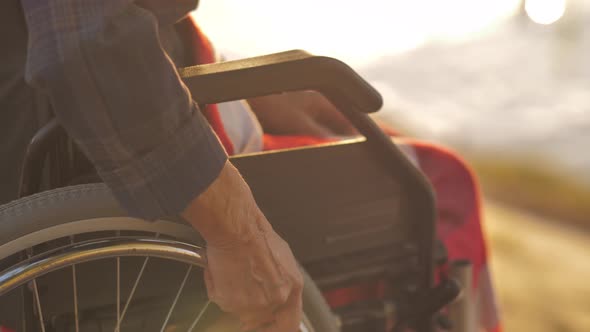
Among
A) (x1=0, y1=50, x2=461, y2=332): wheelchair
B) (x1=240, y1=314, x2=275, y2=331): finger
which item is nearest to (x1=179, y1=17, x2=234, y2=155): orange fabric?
(x1=0, y1=50, x2=461, y2=332): wheelchair

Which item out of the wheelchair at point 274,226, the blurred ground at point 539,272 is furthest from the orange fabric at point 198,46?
the blurred ground at point 539,272

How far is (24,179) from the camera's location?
0.71m

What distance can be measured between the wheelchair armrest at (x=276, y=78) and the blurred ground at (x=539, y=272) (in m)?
1.35

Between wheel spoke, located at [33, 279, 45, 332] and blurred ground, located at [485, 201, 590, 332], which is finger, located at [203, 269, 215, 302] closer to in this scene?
wheel spoke, located at [33, 279, 45, 332]

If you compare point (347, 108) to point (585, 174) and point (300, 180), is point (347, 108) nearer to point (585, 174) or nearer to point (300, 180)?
point (300, 180)

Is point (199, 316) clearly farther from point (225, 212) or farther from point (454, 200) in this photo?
point (454, 200)

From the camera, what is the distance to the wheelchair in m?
0.69

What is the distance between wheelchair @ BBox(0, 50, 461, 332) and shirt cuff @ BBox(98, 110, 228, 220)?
8 cm

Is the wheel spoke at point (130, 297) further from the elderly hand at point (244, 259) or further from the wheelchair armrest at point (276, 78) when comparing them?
the wheelchair armrest at point (276, 78)

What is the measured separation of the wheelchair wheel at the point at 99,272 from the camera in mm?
670

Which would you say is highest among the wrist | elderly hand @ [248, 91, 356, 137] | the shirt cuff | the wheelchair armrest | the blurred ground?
the wheelchair armrest

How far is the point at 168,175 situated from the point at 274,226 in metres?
0.28

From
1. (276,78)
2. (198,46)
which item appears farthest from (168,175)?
(198,46)

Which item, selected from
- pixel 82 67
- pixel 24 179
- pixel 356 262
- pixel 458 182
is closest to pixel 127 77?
pixel 82 67
